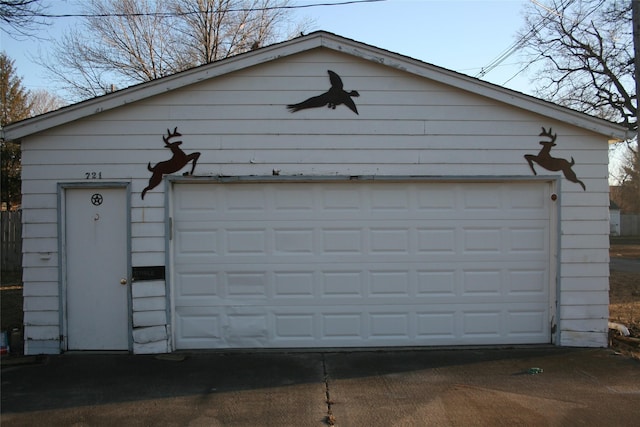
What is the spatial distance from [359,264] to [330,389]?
1964mm

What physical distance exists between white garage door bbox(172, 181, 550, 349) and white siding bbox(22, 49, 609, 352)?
0.28 meters

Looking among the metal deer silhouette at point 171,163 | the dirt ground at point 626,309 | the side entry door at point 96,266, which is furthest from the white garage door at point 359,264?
the dirt ground at point 626,309

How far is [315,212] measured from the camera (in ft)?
23.6

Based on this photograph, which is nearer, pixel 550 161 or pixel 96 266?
pixel 96 266

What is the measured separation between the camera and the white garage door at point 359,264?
23.4ft

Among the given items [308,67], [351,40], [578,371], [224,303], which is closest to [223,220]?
[224,303]

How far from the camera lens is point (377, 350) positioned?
712 centimetres

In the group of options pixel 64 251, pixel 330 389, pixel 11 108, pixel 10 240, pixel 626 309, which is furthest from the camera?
pixel 11 108

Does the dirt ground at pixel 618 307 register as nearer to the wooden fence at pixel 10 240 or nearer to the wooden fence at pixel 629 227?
the wooden fence at pixel 10 240

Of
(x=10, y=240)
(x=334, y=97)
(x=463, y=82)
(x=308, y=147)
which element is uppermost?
(x=463, y=82)

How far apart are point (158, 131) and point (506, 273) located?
499 cm

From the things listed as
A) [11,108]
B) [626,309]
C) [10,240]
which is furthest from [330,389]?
[11,108]

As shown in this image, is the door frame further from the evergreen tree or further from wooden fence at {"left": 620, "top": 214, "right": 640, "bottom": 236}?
wooden fence at {"left": 620, "top": 214, "right": 640, "bottom": 236}

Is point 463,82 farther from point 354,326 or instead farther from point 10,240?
point 10,240
